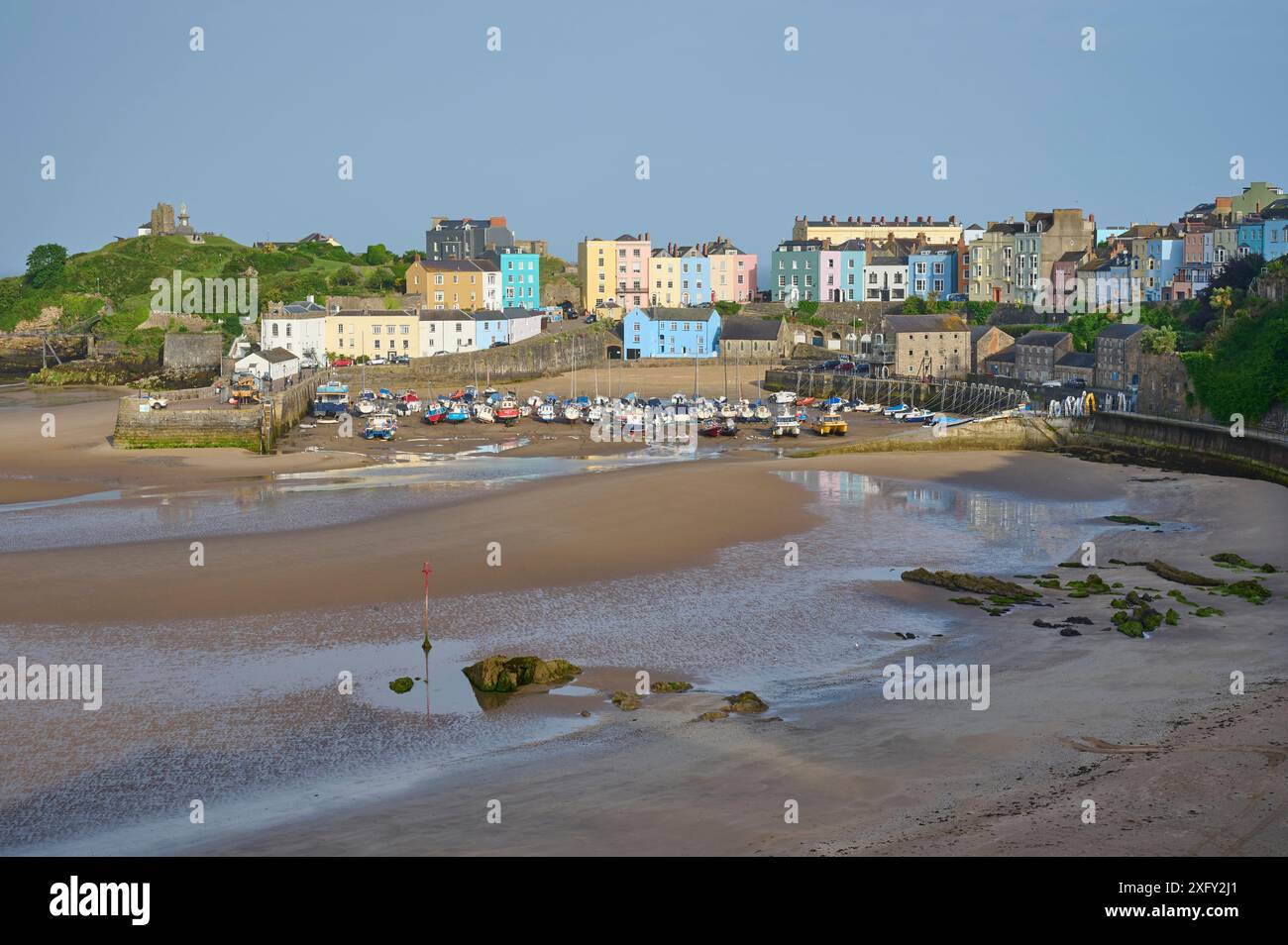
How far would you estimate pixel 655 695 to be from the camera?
17.7 m

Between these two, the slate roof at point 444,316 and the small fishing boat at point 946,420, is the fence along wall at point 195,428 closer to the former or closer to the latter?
the small fishing boat at point 946,420

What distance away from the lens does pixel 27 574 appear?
24625 millimetres

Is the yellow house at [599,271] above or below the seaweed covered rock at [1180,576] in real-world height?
above

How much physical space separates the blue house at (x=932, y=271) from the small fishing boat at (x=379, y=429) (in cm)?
4717

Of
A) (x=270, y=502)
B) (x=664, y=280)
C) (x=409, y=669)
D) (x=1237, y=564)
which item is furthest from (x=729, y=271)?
(x=409, y=669)

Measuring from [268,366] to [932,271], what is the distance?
1792 inches

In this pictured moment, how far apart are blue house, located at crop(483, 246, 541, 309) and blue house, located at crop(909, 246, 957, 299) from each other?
23860 millimetres

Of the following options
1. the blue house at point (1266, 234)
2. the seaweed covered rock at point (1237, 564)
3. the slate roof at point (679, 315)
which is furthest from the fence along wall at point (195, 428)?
the blue house at point (1266, 234)

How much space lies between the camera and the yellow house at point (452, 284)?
81688mm

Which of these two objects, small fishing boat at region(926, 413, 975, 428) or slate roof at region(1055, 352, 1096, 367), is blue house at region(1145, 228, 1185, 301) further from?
small fishing boat at region(926, 413, 975, 428)

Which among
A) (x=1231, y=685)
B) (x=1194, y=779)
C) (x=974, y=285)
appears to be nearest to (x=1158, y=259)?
(x=974, y=285)

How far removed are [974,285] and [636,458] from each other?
4650cm

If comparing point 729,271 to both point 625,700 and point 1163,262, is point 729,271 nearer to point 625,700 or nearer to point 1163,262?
point 1163,262
